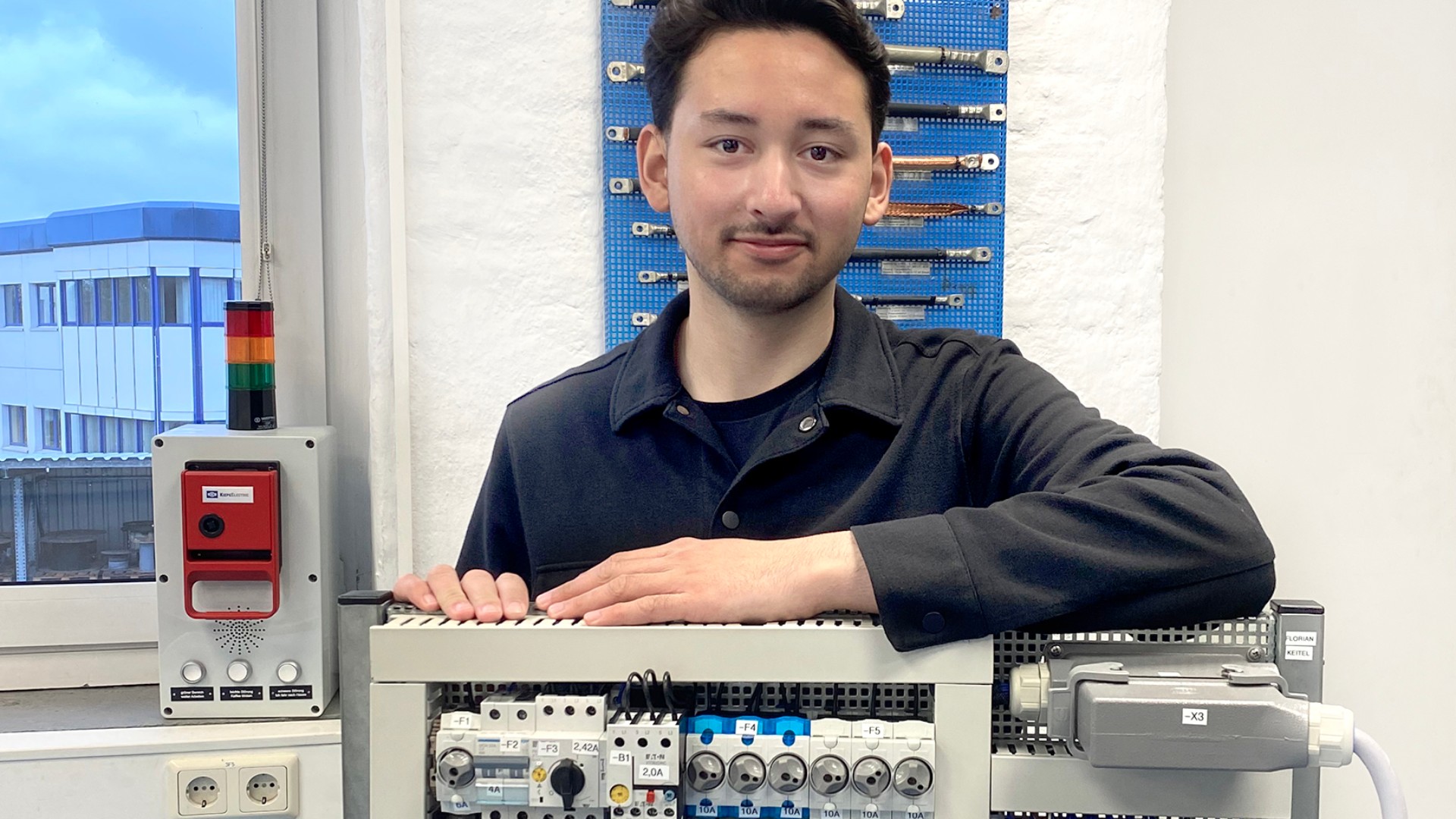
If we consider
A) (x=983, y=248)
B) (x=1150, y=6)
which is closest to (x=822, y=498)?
(x=983, y=248)

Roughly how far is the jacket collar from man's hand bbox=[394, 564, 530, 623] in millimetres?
431

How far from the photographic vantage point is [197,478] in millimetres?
1235

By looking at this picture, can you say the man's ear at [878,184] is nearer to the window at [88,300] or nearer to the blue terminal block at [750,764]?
the blue terminal block at [750,764]

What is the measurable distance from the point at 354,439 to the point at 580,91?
0.67 metres

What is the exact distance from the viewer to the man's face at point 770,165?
104 cm

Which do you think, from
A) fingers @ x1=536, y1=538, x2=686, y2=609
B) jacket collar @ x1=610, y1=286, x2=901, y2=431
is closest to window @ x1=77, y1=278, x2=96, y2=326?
jacket collar @ x1=610, y1=286, x2=901, y2=431

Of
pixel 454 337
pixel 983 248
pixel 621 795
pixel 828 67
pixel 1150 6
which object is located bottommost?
pixel 621 795

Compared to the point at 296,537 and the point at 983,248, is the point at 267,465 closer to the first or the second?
the point at 296,537

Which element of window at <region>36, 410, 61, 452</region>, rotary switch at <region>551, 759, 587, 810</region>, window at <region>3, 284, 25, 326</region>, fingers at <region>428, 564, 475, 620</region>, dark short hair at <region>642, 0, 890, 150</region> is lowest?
rotary switch at <region>551, 759, 587, 810</region>

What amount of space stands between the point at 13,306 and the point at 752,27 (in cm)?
128

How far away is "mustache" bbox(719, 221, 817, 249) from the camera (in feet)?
3.41

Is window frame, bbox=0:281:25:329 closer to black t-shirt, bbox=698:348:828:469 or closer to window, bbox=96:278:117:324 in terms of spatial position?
window, bbox=96:278:117:324

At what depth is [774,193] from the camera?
1.02 metres

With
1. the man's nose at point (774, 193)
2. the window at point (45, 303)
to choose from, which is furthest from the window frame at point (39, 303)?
the man's nose at point (774, 193)
